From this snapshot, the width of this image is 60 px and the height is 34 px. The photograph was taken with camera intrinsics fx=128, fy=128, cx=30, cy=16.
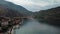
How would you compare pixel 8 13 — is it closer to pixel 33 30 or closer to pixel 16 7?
pixel 16 7

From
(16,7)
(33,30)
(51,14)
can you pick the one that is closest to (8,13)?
(16,7)

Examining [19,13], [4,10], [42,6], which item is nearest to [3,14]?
[4,10]

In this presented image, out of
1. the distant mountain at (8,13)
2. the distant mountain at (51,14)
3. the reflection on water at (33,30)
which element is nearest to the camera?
the distant mountain at (8,13)

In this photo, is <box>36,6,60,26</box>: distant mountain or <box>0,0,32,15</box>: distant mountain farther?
<box>36,6,60,26</box>: distant mountain

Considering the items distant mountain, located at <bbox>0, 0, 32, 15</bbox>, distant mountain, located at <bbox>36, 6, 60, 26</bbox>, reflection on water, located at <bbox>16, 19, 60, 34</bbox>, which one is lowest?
reflection on water, located at <bbox>16, 19, 60, 34</bbox>

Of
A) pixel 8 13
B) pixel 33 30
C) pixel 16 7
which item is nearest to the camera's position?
pixel 8 13

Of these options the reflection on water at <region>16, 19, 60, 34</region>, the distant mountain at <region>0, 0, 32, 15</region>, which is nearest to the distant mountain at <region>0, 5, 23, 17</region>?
the distant mountain at <region>0, 0, 32, 15</region>

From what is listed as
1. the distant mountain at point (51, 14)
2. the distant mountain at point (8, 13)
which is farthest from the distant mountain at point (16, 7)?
the distant mountain at point (51, 14)

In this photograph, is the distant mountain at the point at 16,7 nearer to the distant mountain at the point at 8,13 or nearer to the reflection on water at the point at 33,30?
the distant mountain at the point at 8,13

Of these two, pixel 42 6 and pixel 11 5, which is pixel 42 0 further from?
pixel 11 5

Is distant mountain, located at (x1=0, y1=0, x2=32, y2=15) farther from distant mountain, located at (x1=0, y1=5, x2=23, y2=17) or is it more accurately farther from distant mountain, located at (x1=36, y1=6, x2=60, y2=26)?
distant mountain, located at (x1=36, y1=6, x2=60, y2=26)

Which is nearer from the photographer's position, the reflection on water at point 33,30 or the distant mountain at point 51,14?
the distant mountain at point 51,14

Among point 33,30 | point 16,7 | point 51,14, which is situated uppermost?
point 16,7
